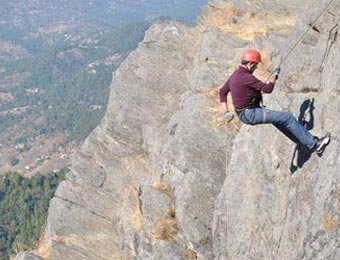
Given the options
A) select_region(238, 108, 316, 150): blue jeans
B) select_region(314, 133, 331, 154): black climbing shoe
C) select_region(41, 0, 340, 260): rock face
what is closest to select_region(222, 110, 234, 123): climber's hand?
select_region(41, 0, 340, 260): rock face

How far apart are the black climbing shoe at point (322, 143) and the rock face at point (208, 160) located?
7.1 inches

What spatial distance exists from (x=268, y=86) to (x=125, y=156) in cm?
1400

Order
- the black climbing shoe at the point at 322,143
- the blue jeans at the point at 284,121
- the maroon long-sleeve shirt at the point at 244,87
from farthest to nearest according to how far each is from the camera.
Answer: the maroon long-sleeve shirt at the point at 244,87, the blue jeans at the point at 284,121, the black climbing shoe at the point at 322,143

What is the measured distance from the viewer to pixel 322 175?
40.2ft

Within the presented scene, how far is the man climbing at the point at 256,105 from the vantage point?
13070mm

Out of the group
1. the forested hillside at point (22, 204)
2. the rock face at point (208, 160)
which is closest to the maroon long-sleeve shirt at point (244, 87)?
the rock face at point (208, 160)

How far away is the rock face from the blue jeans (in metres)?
0.47

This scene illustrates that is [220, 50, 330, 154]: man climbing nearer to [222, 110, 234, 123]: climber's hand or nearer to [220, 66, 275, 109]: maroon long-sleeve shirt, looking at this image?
[220, 66, 275, 109]: maroon long-sleeve shirt

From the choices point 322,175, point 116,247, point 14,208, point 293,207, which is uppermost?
point 322,175

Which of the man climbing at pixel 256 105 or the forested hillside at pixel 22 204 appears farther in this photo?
the forested hillside at pixel 22 204

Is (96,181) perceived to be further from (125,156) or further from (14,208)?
(14,208)

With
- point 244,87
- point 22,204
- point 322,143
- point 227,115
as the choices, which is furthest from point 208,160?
point 22,204

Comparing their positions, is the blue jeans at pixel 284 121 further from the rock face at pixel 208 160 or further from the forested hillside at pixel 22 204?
the forested hillside at pixel 22 204

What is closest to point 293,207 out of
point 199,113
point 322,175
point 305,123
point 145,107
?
point 322,175
